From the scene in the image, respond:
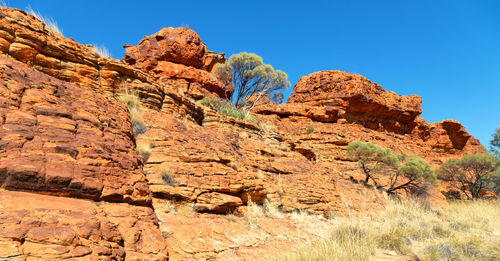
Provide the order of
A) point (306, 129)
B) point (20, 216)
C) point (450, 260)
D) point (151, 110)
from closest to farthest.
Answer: point (20, 216) → point (450, 260) → point (151, 110) → point (306, 129)

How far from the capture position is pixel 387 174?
56.5 ft

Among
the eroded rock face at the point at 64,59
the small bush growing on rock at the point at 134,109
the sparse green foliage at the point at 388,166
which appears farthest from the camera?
the sparse green foliage at the point at 388,166

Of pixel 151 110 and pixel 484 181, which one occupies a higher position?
pixel 151 110

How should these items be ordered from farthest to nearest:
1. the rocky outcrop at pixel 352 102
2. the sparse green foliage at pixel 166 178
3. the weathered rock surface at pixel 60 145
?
1. the rocky outcrop at pixel 352 102
2. the sparse green foliage at pixel 166 178
3. the weathered rock surface at pixel 60 145

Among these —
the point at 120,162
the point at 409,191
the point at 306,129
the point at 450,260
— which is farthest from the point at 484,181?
the point at 120,162

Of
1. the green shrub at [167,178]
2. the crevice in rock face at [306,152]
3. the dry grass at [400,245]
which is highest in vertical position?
the crevice in rock face at [306,152]

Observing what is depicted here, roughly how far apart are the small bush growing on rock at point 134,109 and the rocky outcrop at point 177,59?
10005 millimetres

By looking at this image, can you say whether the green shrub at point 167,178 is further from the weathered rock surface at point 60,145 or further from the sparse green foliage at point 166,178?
the weathered rock surface at point 60,145

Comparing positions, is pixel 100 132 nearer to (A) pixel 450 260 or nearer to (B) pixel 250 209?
(B) pixel 250 209

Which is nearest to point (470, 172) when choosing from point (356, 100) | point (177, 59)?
point (356, 100)

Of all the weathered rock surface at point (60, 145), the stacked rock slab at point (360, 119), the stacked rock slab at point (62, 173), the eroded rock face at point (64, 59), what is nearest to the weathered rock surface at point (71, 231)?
the stacked rock slab at point (62, 173)

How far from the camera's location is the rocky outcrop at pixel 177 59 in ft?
59.2

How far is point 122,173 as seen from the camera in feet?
12.7

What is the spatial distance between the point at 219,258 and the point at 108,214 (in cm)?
170
